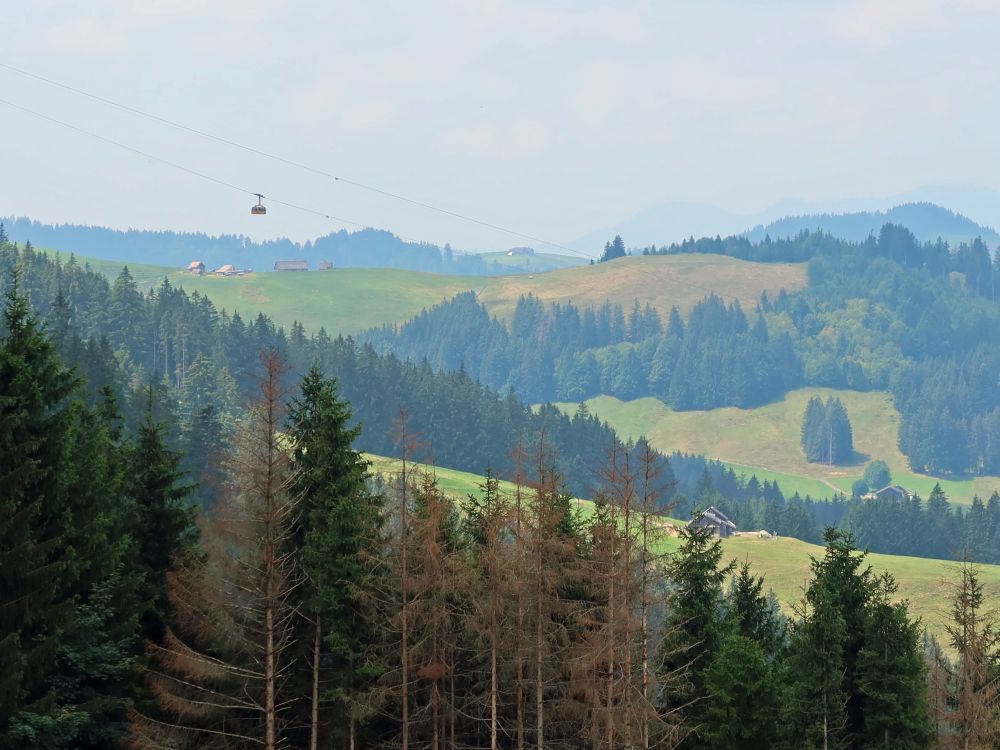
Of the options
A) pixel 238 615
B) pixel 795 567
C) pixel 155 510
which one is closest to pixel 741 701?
pixel 238 615

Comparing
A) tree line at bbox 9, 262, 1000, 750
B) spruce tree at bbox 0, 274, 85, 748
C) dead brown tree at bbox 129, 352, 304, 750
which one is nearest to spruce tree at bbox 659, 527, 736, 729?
tree line at bbox 9, 262, 1000, 750

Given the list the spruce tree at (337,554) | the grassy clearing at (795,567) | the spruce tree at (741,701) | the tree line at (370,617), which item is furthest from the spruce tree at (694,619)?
the grassy clearing at (795,567)

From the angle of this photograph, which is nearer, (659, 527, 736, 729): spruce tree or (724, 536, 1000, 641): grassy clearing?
(659, 527, 736, 729): spruce tree

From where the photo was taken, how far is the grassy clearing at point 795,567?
137 m

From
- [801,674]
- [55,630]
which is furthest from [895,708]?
[55,630]

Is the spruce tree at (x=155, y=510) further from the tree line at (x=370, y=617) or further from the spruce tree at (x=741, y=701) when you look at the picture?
the spruce tree at (x=741, y=701)

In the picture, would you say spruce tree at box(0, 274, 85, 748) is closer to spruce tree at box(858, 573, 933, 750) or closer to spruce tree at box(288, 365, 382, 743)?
spruce tree at box(288, 365, 382, 743)

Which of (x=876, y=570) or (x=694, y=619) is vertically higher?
(x=694, y=619)

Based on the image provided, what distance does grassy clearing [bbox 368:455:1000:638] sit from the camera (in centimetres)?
13712

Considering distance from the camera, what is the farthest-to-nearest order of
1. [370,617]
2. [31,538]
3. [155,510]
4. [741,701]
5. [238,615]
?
[741,701] < [155,510] < [370,617] < [238,615] < [31,538]

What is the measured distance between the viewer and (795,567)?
15338cm

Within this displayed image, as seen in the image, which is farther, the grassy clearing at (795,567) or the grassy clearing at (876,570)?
the grassy clearing at (795,567)

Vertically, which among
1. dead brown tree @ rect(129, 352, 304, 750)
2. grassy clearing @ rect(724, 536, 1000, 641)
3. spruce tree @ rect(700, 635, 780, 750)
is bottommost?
grassy clearing @ rect(724, 536, 1000, 641)

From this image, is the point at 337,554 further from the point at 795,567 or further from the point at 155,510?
the point at 795,567
